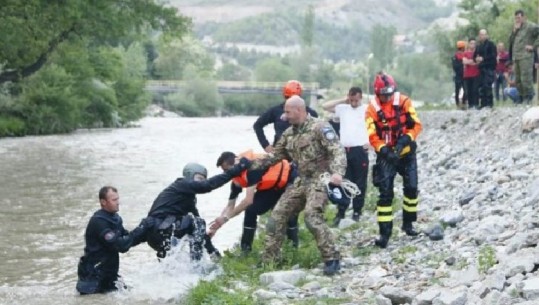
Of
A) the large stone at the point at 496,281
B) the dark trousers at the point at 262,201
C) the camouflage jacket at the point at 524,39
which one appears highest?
the camouflage jacket at the point at 524,39

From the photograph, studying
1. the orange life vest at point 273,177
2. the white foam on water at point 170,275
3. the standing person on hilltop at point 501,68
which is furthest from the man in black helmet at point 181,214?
the standing person on hilltop at point 501,68

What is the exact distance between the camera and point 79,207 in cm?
1730

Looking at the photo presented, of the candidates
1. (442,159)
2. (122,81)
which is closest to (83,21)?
(442,159)

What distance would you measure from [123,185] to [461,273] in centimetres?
1414

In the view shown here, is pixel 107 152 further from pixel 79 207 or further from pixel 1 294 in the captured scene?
pixel 1 294

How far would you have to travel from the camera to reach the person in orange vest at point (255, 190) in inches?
410

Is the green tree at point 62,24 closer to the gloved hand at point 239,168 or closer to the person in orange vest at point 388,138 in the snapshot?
the gloved hand at point 239,168

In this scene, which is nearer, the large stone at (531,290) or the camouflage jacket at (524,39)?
the large stone at (531,290)

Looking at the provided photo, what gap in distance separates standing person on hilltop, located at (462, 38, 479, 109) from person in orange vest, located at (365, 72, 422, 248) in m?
9.78

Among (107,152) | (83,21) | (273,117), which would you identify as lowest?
(107,152)

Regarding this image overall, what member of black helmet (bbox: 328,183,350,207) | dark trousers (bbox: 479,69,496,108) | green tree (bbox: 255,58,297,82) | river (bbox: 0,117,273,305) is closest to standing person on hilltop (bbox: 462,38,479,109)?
dark trousers (bbox: 479,69,496,108)

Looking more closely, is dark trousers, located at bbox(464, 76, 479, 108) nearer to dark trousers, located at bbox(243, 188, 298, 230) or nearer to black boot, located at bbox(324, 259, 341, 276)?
dark trousers, located at bbox(243, 188, 298, 230)

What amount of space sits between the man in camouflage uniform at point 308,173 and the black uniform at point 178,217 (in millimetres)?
927

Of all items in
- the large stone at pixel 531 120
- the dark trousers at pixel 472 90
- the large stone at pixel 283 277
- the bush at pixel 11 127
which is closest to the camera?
the large stone at pixel 283 277
